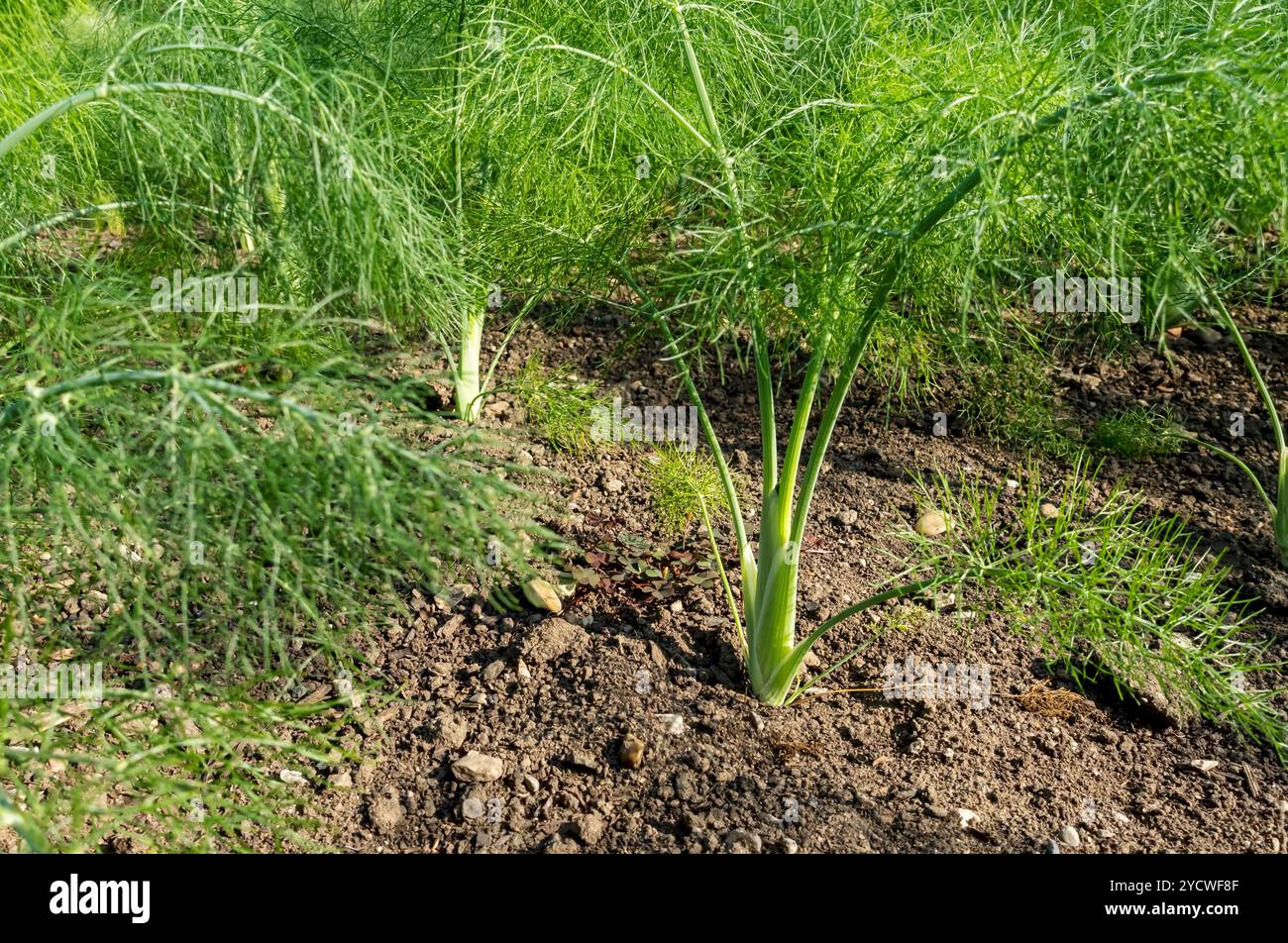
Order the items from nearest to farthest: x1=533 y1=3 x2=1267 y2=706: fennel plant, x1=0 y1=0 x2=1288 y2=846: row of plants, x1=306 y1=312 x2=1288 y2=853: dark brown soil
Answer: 1. x1=0 y1=0 x2=1288 y2=846: row of plants
2. x1=533 y1=3 x2=1267 y2=706: fennel plant
3. x1=306 y1=312 x2=1288 y2=853: dark brown soil

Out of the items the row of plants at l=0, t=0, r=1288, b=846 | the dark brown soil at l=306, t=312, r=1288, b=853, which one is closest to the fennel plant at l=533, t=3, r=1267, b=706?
the row of plants at l=0, t=0, r=1288, b=846

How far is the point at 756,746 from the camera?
7.88 feet

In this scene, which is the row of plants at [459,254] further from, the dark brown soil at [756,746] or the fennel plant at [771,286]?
the dark brown soil at [756,746]

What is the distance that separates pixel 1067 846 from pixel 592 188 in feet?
5.66

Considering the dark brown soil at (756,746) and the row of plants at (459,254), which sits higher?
the row of plants at (459,254)

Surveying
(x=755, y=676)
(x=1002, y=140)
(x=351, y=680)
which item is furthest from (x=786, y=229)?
(x=351, y=680)

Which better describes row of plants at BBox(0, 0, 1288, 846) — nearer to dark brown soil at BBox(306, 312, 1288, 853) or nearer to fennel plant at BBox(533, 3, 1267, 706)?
fennel plant at BBox(533, 3, 1267, 706)

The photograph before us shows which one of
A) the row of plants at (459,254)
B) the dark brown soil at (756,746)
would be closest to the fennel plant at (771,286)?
the row of plants at (459,254)

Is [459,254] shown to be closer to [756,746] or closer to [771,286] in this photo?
[771,286]

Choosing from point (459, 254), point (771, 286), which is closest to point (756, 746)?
point (771, 286)

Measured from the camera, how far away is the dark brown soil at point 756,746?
222 centimetres

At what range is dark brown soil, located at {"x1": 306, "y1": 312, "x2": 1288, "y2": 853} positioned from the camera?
222 centimetres

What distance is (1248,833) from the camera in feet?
7.36
